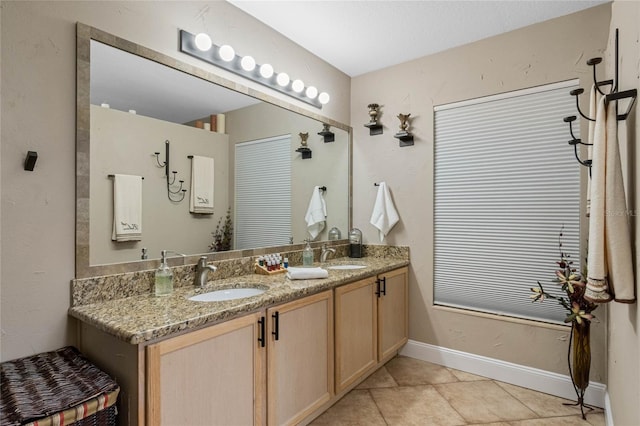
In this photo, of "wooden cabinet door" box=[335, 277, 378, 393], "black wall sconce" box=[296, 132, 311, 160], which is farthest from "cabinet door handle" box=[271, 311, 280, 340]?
"black wall sconce" box=[296, 132, 311, 160]

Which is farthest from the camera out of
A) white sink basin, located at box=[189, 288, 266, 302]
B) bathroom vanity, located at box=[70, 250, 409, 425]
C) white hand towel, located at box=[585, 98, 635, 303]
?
white sink basin, located at box=[189, 288, 266, 302]

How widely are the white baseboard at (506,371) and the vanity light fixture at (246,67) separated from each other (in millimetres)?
2238

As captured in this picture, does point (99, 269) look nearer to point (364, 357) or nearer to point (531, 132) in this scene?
point (364, 357)

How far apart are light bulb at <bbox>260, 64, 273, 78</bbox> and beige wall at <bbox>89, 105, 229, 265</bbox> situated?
0.55m

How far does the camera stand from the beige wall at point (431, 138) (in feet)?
7.52

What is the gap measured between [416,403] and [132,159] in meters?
→ 2.22

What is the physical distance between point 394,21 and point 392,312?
2.13m

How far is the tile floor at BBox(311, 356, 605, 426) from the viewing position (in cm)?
203

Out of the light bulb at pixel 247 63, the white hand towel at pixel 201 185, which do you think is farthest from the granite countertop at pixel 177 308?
the light bulb at pixel 247 63

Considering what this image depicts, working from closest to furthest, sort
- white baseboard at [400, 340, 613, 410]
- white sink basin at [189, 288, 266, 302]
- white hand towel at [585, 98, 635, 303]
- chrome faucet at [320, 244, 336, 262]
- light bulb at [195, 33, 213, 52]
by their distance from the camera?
white hand towel at [585, 98, 635, 303], white sink basin at [189, 288, 266, 302], light bulb at [195, 33, 213, 52], white baseboard at [400, 340, 613, 410], chrome faucet at [320, 244, 336, 262]

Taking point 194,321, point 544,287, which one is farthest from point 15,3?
point 544,287

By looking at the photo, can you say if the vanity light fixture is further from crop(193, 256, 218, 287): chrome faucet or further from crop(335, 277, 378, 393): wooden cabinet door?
crop(335, 277, 378, 393): wooden cabinet door

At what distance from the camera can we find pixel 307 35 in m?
2.55

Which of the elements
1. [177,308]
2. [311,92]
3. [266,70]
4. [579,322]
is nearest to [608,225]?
[579,322]
